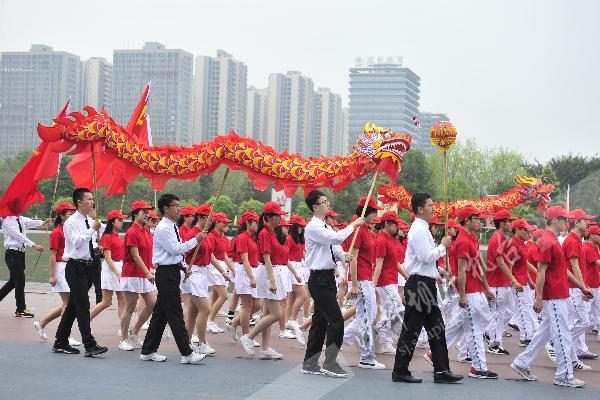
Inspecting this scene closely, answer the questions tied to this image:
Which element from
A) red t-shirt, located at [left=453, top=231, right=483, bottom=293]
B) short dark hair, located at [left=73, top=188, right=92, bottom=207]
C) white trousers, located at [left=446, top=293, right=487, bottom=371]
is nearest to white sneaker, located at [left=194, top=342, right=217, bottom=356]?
short dark hair, located at [left=73, top=188, right=92, bottom=207]

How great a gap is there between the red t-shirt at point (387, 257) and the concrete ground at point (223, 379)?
0.94m

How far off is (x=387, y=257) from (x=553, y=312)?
230 centimetres

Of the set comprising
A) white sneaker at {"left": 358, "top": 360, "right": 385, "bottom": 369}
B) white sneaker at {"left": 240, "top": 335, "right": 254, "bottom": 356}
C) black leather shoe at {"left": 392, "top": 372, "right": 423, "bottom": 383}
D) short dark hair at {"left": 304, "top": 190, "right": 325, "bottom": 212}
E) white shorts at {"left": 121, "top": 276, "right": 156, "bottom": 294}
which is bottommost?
white sneaker at {"left": 358, "top": 360, "right": 385, "bottom": 369}

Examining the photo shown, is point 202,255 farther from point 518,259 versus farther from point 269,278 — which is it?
point 518,259

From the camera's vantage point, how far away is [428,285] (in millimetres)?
7832

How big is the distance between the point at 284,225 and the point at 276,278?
82.9 inches

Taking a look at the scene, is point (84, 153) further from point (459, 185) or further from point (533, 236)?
point (459, 185)

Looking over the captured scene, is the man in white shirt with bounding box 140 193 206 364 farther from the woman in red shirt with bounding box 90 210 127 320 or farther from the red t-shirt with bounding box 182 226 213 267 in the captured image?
the woman in red shirt with bounding box 90 210 127 320

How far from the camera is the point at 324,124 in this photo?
319 ft

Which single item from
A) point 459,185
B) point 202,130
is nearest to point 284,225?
point 459,185

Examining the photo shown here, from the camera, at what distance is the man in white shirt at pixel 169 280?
8438mm

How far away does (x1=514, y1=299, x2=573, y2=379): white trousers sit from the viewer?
7.75m

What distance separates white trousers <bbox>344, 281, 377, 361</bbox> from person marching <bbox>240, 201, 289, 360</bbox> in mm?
869

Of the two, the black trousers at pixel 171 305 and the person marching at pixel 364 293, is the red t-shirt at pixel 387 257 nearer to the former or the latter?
the person marching at pixel 364 293
